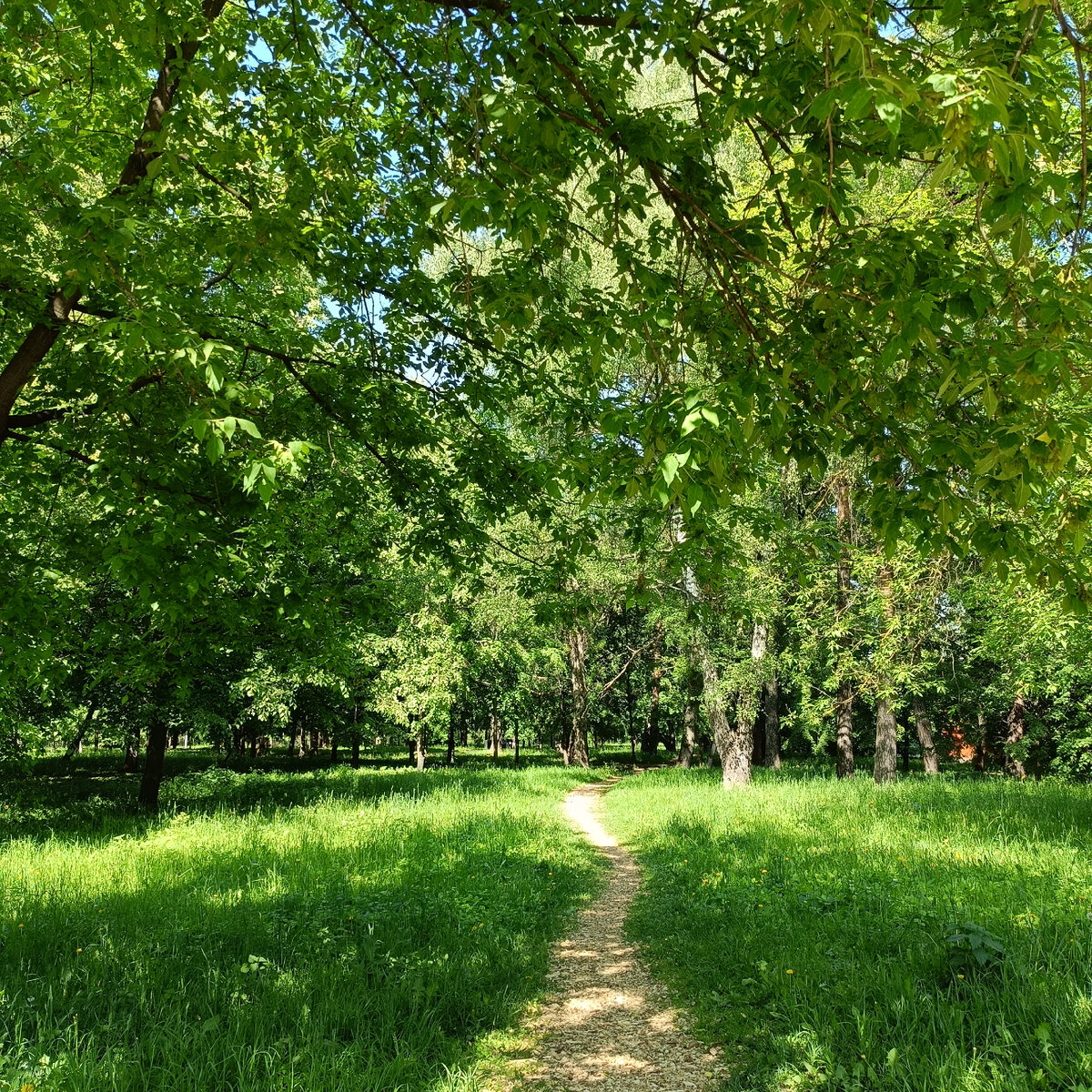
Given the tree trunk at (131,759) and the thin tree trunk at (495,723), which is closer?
the tree trunk at (131,759)

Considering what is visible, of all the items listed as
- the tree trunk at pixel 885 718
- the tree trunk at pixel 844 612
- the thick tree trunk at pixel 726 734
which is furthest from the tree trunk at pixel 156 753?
the tree trunk at pixel 885 718

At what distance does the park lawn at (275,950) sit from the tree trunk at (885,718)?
7324mm

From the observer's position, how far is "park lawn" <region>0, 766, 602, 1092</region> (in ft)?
12.5

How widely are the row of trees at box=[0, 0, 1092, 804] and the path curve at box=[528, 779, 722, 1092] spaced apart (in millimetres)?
2831

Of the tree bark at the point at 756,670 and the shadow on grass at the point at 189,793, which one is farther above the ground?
the tree bark at the point at 756,670

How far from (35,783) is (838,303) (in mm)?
23372

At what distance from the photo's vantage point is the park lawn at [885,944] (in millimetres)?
3736

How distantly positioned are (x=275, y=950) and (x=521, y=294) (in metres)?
5.05

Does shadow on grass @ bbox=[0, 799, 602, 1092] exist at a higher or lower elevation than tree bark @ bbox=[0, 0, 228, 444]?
lower

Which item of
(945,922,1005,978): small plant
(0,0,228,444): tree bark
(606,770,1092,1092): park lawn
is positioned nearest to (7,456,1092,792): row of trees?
(0,0,228,444): tree bark

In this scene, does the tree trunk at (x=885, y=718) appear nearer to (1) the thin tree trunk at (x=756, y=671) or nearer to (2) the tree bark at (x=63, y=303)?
(1) the thin tree trunk at (x=756, y=671)

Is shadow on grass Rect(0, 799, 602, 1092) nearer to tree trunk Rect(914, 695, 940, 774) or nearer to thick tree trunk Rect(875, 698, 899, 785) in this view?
thick tree trunk Rect(875, 698, 899, 785)

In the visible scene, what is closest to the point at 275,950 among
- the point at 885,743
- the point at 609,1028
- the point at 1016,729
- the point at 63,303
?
the point at 609,1028

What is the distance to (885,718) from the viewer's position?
54.6 feet
